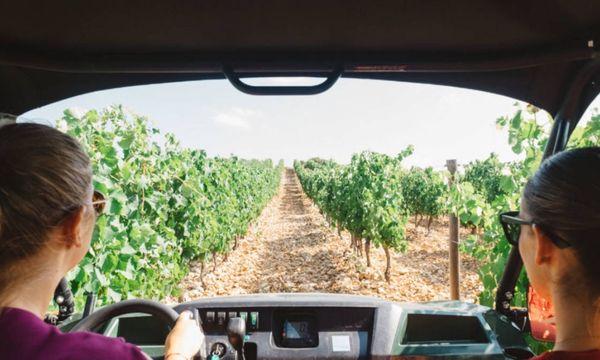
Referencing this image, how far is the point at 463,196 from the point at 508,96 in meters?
3.67

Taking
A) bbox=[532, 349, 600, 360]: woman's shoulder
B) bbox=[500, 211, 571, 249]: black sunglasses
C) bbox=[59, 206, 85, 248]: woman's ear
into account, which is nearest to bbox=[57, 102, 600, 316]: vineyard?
bbox=[500, 211, 571, 249]: black sunglasses

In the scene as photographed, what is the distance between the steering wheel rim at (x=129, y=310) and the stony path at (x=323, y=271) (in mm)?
6717

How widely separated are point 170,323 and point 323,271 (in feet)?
28.0

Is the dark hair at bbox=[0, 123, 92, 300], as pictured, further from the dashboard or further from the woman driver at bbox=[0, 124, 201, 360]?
the dashboard

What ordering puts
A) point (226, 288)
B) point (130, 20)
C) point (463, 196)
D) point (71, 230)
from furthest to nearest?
1. point (226, 288)
2. point (463, 196)
3. point (130, 20)
4. point (71, 230)

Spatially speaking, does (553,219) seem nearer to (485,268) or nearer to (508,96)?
(508,96)

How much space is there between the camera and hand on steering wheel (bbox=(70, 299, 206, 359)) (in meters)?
1.17

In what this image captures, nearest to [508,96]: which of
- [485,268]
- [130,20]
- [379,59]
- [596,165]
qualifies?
[379,59]

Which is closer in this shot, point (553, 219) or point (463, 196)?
point (553, 219)

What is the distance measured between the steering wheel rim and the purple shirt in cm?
52

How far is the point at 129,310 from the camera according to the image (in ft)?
4.66

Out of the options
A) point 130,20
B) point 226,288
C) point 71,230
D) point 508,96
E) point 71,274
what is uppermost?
point 130,20

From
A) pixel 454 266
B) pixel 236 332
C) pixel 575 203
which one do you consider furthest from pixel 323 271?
pixel 575 203

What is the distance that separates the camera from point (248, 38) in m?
1.53
